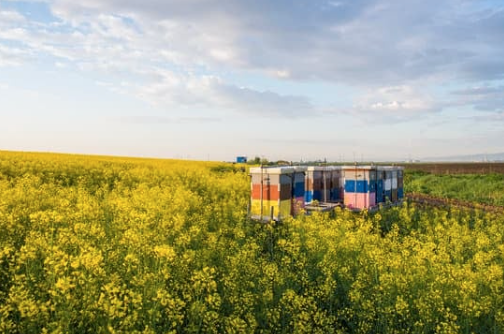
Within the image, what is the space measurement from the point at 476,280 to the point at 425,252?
4.08 ft

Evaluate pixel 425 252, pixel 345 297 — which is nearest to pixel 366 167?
pixel 425 252

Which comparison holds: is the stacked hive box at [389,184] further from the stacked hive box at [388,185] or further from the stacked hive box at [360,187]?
the stacked hive box at [360,187]

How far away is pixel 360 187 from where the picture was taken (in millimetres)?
18703

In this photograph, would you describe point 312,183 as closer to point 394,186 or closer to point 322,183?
point 322,183

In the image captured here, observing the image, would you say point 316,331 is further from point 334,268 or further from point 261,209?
point 261,209

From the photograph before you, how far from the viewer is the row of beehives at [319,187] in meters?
15.0

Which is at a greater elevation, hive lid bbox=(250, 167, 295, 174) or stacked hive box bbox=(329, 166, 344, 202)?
hive lid bbox=(250, 167, 295, 174)

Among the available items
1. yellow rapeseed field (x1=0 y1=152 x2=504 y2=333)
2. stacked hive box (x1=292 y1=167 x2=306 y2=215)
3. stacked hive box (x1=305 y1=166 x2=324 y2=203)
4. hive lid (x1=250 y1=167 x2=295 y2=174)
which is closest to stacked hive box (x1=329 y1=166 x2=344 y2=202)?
stacked hive box (x1=305 y1=166 x2=324 y2=203)

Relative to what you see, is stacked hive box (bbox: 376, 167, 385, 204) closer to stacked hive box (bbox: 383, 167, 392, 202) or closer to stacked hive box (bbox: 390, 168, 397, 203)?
stacked hive box (bbox: 383, 167, 392, 202)

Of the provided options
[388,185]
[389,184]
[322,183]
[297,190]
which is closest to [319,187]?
[322,183]

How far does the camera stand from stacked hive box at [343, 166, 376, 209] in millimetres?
18562

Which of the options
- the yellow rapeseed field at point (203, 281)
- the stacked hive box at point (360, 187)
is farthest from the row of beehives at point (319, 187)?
the yellow rapeseed field at point (203, 281)

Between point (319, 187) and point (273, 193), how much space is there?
16.1 feet

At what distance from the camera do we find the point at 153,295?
5570mm
